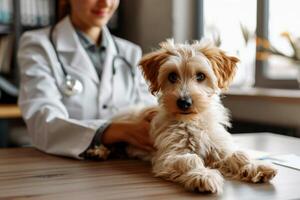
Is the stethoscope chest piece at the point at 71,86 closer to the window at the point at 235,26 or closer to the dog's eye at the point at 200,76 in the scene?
the dog's eye at the point at 200,76

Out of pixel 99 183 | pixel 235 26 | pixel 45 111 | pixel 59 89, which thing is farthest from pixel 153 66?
pixel 235 26

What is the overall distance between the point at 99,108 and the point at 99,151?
0.46 meters

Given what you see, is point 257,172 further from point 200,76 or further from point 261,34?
point 261,34

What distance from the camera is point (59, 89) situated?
1.54 meters

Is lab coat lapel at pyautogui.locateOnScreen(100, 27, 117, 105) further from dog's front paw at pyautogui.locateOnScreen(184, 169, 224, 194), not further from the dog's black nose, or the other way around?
dog's front paw at pyautogui.locateOnScreen(184, 169, 224, 194)

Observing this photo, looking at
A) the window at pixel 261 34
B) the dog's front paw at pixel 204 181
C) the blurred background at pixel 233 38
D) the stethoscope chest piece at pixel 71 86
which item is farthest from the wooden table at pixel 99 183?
the window at pixel 261 34

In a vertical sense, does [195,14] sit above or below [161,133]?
above

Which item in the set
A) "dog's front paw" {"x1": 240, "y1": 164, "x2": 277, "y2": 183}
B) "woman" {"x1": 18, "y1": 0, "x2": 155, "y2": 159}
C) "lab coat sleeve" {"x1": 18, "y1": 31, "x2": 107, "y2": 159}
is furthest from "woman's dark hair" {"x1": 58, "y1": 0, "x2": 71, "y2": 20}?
"dog's front paw" {"x1": 240, "y1": 164, "x2": 277, "y2": 183}

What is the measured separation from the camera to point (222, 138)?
1.05 meters

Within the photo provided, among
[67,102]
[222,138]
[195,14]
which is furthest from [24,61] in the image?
[195,14]

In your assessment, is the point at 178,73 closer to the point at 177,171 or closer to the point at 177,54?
the point at 177,54

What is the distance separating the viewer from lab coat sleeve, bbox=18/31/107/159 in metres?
1.25

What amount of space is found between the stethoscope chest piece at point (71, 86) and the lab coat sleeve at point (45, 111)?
30mm

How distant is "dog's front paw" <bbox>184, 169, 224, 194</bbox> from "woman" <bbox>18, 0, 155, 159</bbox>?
39 centimetres
